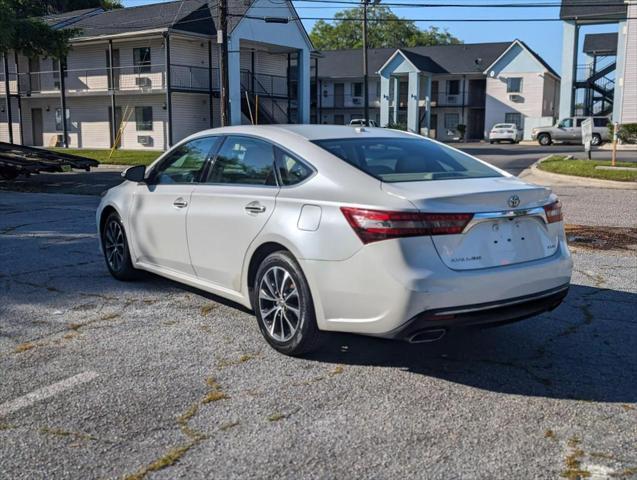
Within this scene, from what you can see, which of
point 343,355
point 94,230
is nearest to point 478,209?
point 343,355

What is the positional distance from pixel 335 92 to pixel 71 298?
2262 inches

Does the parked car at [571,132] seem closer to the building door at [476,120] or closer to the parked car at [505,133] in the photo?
the parked car at [505,133]

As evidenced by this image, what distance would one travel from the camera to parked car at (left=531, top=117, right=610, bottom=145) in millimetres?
41672

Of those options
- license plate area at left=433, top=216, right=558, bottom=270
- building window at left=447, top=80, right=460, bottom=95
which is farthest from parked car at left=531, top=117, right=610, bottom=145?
license plate area at left=433, top=216, right=558, bottom=270

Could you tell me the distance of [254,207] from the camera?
493cm

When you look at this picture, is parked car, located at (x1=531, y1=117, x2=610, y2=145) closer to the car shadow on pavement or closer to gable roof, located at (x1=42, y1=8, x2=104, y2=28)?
gable roof, located at (x1=42, y1=8, x2=104, y2=28)

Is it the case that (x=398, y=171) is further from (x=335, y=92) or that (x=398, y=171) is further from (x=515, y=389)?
(x=335, y=92)

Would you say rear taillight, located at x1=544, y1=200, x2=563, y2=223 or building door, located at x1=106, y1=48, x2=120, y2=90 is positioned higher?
building door, located at x1=106, y1=48, x2=120, y2=90

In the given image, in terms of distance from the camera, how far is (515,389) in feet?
14.0

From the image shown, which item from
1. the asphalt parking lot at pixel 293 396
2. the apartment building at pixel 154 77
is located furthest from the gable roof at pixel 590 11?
the asphalt parking lot at pixel 293 396

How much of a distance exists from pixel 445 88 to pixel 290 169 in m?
57.5

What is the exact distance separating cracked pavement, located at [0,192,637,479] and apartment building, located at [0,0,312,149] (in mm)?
29672

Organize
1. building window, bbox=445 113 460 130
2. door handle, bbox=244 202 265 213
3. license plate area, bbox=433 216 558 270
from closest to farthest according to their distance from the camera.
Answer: license plate area, bbox=433 216 558 270 < door handle, bbox=244 202 265 213 < building window, bbox=445 113 460 130

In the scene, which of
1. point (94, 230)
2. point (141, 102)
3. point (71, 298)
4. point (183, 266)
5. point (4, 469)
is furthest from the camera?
point (141, 102)
